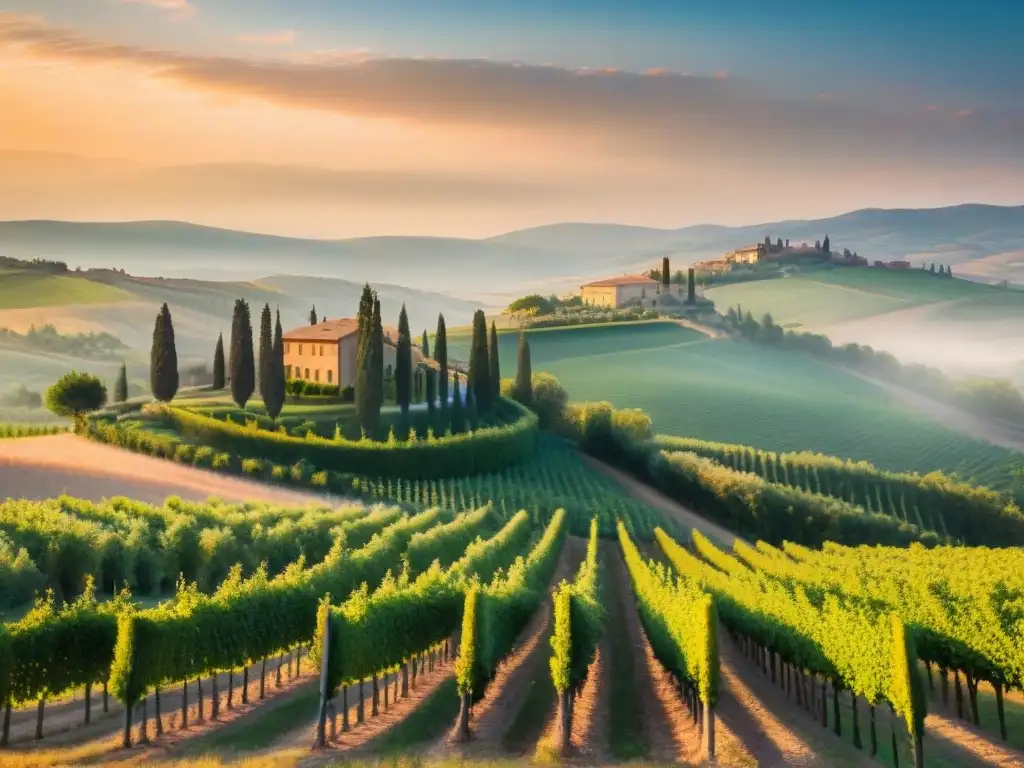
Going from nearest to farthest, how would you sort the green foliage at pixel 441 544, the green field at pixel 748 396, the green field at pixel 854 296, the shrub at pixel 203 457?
the green foliage at pixel 441 544
the shrub at pixel 203 457
the green field at pixel 748 396
the green field at pixel 854 296

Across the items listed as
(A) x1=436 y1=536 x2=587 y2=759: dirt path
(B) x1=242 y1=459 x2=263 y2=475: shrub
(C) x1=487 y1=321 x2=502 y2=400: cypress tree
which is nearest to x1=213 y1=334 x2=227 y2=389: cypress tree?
(B) x1=242 y1=459 x2=263 y2=475: shrub

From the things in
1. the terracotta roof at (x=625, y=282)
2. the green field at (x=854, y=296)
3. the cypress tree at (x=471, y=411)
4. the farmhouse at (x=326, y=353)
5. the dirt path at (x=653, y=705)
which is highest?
the terracotta roof at (x=625, y=282)

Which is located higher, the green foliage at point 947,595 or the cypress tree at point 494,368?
the cypress tree at point 494,368

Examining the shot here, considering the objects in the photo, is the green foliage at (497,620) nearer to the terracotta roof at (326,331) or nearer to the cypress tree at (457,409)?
the cypress tree at (457,409)

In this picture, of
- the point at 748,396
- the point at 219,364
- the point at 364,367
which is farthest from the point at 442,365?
the point at 748,396

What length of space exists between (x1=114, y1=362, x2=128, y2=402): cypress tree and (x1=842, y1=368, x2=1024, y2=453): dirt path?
1637 inches

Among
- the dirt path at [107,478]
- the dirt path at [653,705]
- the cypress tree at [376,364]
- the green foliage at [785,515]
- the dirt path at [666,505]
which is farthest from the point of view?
the dirt path at [666,505]

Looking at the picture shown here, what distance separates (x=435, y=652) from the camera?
864 inches

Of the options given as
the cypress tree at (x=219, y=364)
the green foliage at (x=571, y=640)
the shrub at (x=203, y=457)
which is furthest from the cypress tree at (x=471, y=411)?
the green foliage at (x=571, y=640)

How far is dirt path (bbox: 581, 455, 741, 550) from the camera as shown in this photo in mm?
41469

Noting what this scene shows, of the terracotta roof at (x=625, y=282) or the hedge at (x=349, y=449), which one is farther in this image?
the terracotta roof at (x=625, y=282)

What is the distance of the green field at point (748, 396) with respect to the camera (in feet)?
169

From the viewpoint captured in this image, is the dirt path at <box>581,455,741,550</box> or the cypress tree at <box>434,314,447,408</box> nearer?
the dirt path at <box>581,455,741,550</box>

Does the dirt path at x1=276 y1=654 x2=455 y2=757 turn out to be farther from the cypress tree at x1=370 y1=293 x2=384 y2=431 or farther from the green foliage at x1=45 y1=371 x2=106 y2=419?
the green foliage at x1=45 y1=371 x2=106 y2=419
